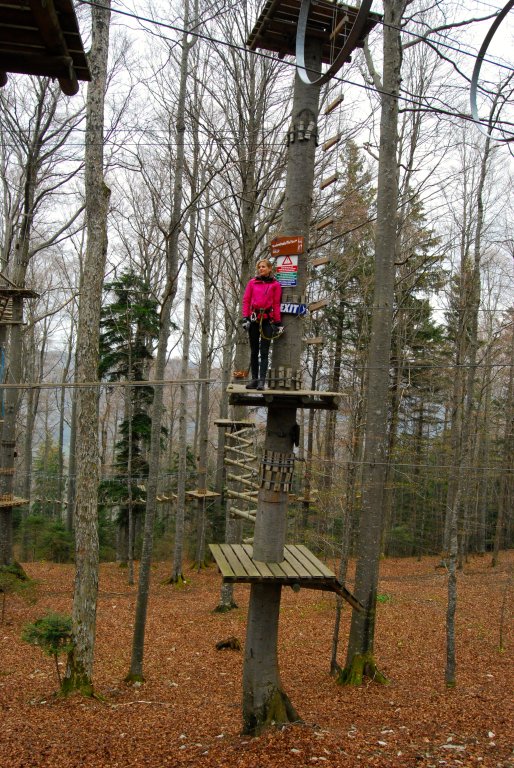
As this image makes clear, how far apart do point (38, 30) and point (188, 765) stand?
17.2 ft

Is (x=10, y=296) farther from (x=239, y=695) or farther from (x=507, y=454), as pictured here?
(x=507, y=454)

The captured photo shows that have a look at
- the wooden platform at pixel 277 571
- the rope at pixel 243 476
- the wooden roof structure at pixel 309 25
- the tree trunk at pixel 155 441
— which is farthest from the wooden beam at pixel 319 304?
the tree trunk at pixel 155 441

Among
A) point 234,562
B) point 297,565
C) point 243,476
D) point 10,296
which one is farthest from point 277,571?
point 10,296

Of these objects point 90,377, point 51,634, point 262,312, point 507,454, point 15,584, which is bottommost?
point 15,584

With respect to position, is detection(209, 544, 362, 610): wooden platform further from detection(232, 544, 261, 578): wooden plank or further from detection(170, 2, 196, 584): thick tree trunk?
detection(170, 2, 196, 584): thick tree trunk

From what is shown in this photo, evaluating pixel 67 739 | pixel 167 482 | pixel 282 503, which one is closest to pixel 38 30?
pixel 282 503

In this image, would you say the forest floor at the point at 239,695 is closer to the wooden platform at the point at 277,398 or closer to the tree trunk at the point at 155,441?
the tree trunk at the point at 155,441

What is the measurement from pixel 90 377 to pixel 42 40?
164 inches

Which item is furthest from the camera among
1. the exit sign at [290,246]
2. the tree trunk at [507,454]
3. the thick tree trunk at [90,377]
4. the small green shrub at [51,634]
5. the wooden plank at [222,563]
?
the tree trunk at [507,454]

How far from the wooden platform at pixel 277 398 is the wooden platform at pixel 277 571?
4.49 feet

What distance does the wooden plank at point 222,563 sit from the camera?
4339 millimetres

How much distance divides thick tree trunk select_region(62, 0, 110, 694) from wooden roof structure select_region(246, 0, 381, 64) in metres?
2.54

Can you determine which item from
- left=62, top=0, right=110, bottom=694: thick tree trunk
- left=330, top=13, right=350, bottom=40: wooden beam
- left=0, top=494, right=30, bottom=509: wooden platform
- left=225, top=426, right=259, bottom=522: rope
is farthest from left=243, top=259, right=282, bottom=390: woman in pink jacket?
left=0, top=494, right=30, bottom=509: wooden platform

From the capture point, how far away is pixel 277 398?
469 cm
